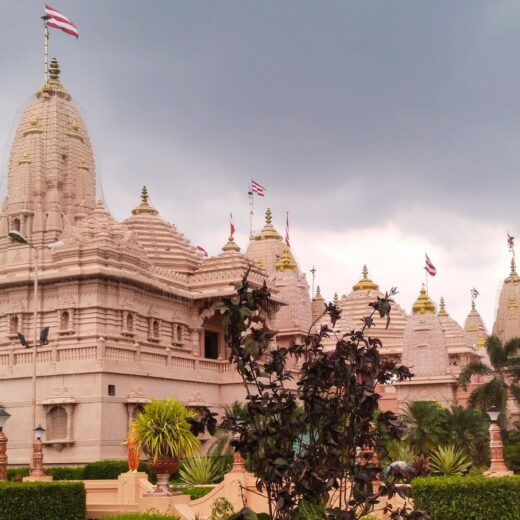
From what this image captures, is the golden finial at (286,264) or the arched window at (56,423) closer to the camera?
the arched window at (56,423)

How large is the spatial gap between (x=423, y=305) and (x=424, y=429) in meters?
26.1

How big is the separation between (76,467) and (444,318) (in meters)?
51.9

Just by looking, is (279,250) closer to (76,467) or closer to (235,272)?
(235,272)

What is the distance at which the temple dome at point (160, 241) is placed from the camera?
55344 millimetres

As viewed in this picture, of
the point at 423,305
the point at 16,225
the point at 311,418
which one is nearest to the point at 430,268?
the point at 423,305

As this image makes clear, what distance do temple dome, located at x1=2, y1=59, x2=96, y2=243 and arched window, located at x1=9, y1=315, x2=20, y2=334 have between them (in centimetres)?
484

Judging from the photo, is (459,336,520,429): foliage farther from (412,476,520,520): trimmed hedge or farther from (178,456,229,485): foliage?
(412,476,520,520): trimmed hedge

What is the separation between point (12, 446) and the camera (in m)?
37.3

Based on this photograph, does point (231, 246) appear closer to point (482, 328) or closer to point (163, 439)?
point (163, 439)

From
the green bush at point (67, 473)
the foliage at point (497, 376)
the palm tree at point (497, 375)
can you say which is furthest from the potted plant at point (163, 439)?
the palm tree at point (497, 375)

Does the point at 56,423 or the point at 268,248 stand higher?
the point at 268,248

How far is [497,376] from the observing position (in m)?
47.0

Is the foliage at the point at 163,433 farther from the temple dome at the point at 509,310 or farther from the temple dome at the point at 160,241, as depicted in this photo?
the temple dome at the point at 509,310

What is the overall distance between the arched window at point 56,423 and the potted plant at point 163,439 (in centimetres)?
1237
